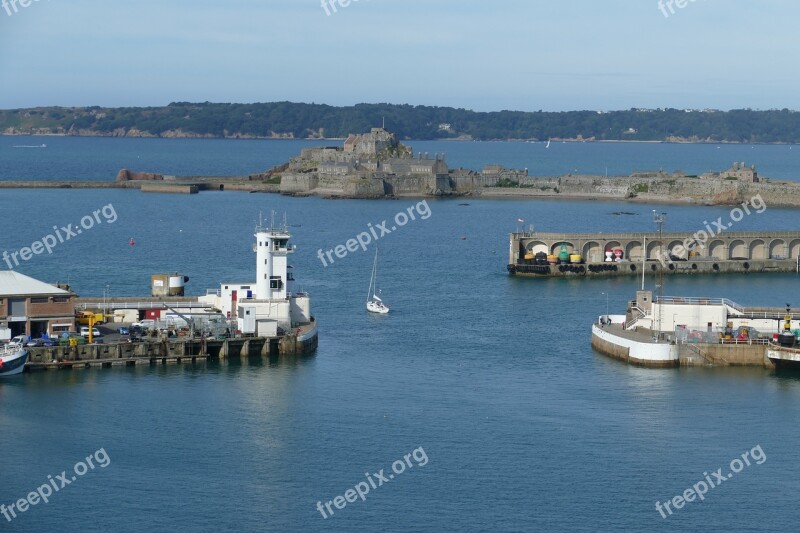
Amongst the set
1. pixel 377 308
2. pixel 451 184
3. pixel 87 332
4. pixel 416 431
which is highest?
pixel 451 184

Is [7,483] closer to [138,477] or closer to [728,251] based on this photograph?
[138,477]

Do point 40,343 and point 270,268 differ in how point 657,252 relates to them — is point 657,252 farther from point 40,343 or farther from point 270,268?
point 40,343

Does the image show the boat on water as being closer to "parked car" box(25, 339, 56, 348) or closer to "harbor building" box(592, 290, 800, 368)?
"parked car" box(25, 339, 56, 348)

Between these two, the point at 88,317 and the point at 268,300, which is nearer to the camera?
the point at 88,317

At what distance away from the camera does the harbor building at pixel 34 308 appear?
44.6 metres

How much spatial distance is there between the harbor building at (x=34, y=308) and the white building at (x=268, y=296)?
5.79 m

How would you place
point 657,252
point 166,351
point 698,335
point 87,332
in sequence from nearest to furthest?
point 87,332, point 166,351, point 698,335, point 657,252

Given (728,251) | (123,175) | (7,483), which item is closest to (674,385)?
(7,483)

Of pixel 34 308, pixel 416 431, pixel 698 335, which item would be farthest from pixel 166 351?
pixel 698 335

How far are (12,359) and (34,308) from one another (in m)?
3.19

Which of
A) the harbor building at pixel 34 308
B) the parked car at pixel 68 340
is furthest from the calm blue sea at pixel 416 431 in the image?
the harbor building at pixel 34 308

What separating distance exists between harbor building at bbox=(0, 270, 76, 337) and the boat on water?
1.83 metres

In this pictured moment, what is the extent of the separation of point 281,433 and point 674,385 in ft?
44.6

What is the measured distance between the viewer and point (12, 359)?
4203 centimetres
